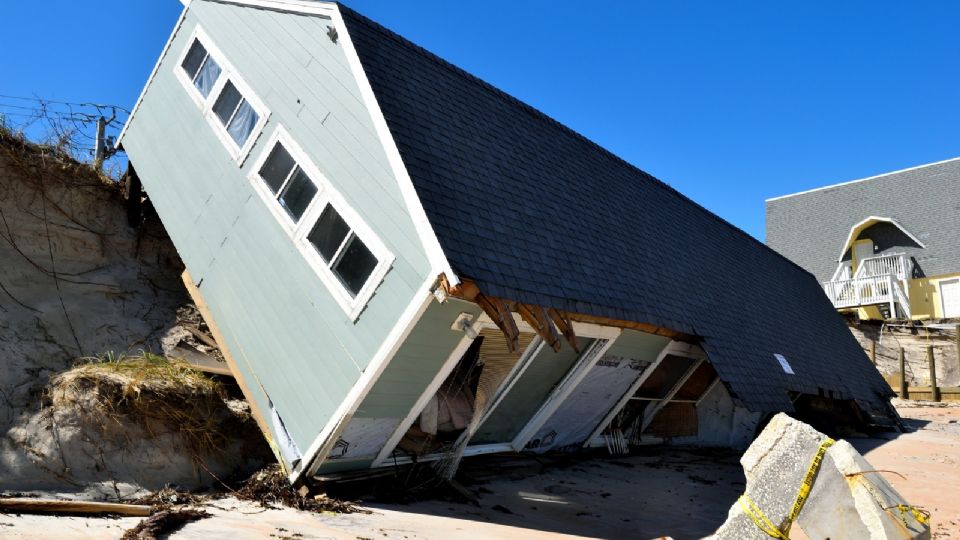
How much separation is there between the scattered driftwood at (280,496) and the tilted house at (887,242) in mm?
29034

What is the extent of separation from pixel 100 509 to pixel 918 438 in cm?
1584

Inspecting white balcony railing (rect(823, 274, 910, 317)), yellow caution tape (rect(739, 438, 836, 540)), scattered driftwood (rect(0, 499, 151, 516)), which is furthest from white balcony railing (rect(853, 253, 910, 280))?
scattered driftwood (rect(0, 499, 151, 516))

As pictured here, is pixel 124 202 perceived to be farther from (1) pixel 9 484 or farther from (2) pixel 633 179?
(2) pixel 633 179

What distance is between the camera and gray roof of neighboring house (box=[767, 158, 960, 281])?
106ft

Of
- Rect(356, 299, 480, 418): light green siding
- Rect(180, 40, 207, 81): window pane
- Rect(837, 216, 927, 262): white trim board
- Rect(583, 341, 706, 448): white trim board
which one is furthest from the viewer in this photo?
Rect(837, 216, 927, 262): white trim board

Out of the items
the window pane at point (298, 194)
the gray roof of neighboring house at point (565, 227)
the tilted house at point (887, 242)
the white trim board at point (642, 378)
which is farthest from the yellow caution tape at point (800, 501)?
the tilted house at point (887, 242)

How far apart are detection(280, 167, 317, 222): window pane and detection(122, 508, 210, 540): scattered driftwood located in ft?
11.7

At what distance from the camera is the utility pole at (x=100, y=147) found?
43.2ft

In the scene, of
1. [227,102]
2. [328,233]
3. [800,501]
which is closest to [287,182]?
[328,233]

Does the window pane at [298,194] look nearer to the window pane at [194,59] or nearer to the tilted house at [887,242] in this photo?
the window pane at [194,59]

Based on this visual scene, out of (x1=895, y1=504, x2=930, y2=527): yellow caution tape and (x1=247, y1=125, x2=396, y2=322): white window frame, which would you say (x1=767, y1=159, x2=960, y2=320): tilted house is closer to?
(x1=247, y1=125, x2=396, y2=322): white window frame

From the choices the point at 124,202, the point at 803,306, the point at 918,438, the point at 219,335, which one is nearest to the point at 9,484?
the point at 219,335

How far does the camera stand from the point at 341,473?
8.34 meters

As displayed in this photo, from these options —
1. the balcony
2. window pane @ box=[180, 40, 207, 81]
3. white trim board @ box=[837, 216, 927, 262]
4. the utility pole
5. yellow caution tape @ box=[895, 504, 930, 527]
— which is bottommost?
the utility pole
